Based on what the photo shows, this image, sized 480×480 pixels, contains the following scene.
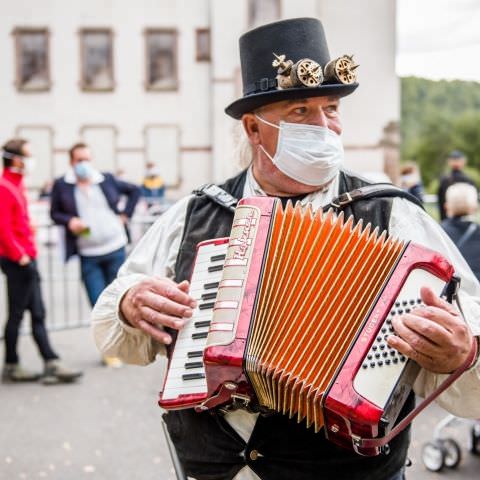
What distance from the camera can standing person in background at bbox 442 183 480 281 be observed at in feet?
14.1

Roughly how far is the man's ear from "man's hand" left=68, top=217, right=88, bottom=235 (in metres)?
3.70

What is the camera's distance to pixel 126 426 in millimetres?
5012

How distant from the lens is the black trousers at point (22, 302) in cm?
570

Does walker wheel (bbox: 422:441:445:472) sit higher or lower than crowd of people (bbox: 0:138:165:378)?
lower

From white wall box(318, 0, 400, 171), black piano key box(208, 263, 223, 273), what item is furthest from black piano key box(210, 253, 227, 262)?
white wall box(318, 0, 400, 171)

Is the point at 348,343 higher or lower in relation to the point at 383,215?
lower

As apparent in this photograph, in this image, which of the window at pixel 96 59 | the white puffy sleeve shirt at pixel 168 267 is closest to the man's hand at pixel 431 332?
the white puffy sleeve shirt at pixel 168 267

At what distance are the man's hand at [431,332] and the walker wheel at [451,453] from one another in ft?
8.96

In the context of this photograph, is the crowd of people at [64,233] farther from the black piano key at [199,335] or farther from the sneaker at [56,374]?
the black piano key at [199,335]

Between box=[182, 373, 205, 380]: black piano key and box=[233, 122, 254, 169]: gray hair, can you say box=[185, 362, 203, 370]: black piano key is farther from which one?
box=[233, 122, 254, 169]: gray hair

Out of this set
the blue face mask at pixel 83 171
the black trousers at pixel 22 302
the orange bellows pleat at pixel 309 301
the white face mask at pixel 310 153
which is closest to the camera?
the orange bellows pleat at pixel 309 301

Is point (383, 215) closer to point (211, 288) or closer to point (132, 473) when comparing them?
point (211, 288)

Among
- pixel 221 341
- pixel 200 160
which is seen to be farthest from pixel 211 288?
pixel 200 160

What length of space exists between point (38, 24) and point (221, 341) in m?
20.4
